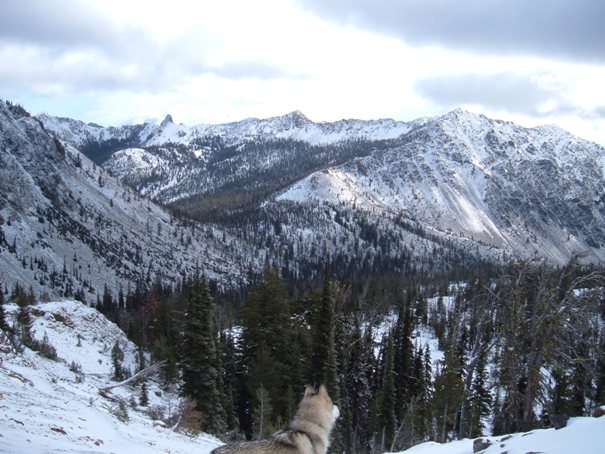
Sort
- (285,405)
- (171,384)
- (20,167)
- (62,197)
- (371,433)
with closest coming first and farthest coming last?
(285,405) < (171,384) < (371,433) < (20,167) < (62,197)

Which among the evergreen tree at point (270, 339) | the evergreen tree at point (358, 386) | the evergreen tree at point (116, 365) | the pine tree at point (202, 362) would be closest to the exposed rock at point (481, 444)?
the pine tree at point (202, 362)

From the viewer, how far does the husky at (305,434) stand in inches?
247

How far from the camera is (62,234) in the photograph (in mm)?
160500

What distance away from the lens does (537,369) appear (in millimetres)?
19109

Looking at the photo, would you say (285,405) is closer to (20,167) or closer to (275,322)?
(275,322)

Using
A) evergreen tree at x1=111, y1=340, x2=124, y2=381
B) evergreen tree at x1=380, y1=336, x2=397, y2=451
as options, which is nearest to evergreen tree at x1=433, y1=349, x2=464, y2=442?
evergreen tree at x1=380, y1=336, x2=397, y2=451

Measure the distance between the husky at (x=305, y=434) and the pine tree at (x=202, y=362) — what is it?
71.7ft

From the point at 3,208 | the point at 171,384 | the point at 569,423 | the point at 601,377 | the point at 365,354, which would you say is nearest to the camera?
the point at 569,423

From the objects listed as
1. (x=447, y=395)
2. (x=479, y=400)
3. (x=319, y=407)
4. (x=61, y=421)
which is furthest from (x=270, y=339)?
(x=319, y=407)

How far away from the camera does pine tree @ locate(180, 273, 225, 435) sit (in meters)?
27.9

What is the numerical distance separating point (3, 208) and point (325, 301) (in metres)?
148

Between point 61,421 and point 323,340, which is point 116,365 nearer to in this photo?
point 323,340

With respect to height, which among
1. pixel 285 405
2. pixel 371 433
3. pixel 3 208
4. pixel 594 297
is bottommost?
pixel 371 433

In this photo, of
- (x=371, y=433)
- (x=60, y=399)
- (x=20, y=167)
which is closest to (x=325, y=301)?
(x=371, y=433)
